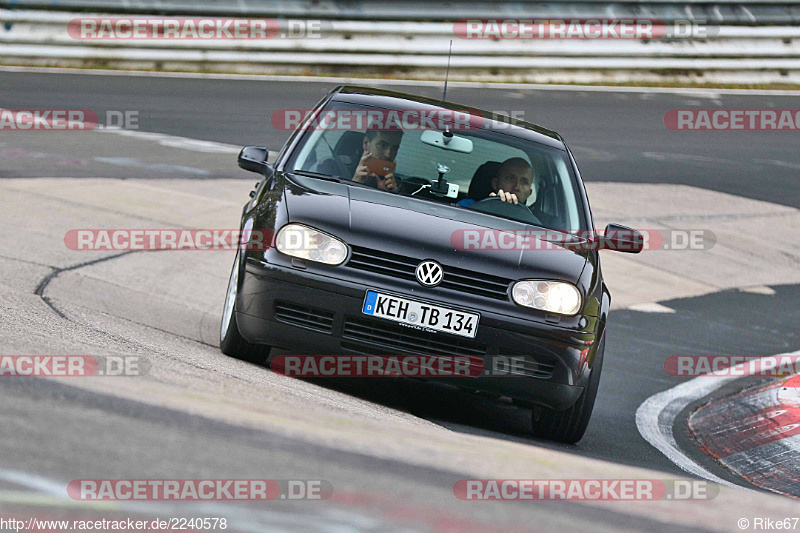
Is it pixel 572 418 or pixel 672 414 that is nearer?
pixel 572 418

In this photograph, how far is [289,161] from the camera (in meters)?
6.25

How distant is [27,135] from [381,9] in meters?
8.79

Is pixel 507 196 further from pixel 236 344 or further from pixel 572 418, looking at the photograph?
pixel 236 344

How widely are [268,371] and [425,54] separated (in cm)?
1559

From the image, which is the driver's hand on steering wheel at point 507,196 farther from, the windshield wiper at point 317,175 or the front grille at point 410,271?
the front grille at point 410,271

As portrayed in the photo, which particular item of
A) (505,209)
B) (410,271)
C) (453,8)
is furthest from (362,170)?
(453,8)

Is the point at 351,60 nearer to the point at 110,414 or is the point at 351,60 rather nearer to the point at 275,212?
the point at 275,212

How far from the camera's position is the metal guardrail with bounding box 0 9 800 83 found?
1914 centimetres

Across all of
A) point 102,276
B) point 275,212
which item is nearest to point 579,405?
point 275,212

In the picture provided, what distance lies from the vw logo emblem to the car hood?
0.11 feet

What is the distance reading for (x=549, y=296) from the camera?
527 centimetres

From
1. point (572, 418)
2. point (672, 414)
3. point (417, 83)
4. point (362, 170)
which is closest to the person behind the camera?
point (572, 418)

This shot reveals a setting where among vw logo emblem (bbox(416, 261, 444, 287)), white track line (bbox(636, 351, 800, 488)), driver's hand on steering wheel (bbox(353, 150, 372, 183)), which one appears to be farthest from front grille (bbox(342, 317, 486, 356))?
white track line (bbox(636, 351, 800, 488))

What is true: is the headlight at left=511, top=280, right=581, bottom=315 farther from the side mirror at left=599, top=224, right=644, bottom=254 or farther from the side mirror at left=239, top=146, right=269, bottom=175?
the side mirror at left=239, top=146, right=269, bottom=175
